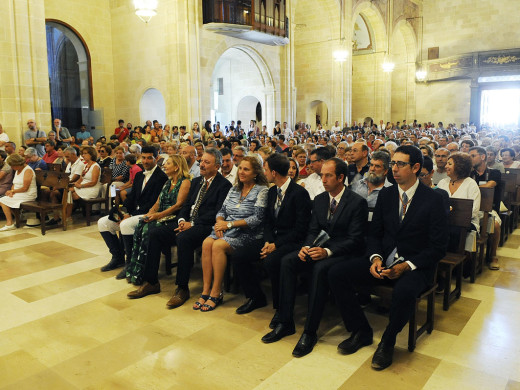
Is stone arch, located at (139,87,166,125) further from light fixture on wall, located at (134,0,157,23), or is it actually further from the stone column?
the stone column

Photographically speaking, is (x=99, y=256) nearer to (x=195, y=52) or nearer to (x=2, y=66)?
(x=2, y=66)

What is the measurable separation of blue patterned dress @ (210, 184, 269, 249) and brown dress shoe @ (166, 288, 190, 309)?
0.60 m

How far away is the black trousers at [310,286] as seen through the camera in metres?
3.15

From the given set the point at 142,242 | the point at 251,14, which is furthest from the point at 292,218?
the point at 251,14

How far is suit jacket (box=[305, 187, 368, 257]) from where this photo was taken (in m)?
3.37

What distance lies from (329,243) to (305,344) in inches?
31.9

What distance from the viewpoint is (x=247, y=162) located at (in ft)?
13.1

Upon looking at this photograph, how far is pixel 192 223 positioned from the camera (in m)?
4.43

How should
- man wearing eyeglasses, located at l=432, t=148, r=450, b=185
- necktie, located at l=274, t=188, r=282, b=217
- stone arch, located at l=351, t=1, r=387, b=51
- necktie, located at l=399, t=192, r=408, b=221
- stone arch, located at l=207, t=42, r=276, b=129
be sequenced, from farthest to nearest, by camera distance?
1. stone arch, located at l=351, t=1, r=387, b=51
2. stone arch, located at l=207, t=42, r=276, b=129
3. man wearing eyeglasses, located at l=432, t=148, r=450, b=185
4. necktie, located at l=274, t=188, r=282, b=217
5. necktie, located at l=399, t=192, r=408, b=221

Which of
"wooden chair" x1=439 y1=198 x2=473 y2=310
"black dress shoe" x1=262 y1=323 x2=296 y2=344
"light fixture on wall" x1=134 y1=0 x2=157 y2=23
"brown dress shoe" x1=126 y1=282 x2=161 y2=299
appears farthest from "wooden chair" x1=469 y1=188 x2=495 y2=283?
"light fixture on wall" x1=134 y1=0 x2=157 y2=23

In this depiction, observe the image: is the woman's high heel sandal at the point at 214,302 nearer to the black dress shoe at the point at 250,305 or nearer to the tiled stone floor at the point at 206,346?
the tiled stone floor at the point at 206,346

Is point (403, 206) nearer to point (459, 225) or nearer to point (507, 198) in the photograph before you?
point (459, 225)

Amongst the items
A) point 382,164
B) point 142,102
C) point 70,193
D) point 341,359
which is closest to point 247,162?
point 382,164

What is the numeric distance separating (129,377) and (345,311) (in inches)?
61.6
